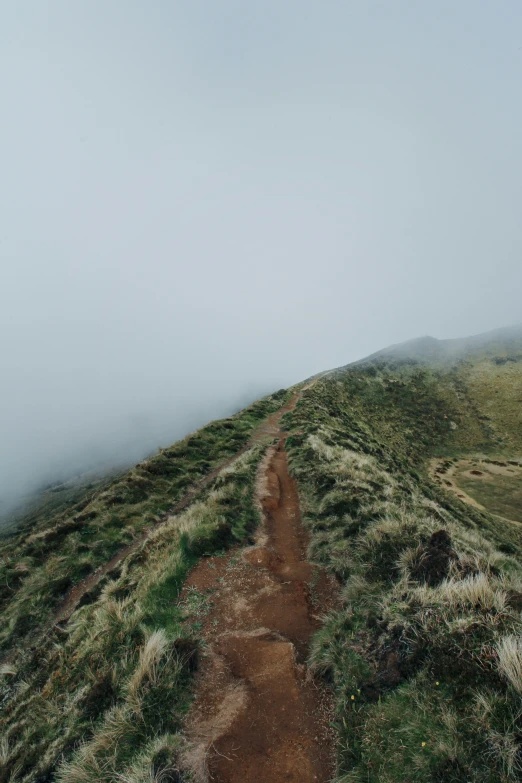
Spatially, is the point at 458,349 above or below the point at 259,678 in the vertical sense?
above

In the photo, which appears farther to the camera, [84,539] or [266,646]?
[84,539]

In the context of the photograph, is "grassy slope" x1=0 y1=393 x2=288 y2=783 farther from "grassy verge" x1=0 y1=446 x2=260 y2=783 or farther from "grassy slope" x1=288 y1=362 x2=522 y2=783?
"grassy slope" x1=288 y1=362 x2=522 y2=783

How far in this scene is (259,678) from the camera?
6.34 meters

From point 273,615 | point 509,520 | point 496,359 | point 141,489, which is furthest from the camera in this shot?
point 496,359

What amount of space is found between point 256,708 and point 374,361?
73.9m

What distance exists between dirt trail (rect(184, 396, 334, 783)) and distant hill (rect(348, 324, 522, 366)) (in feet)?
231

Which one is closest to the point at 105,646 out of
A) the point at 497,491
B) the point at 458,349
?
the point at 497,491

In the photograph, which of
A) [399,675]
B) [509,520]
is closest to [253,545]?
[399,675]

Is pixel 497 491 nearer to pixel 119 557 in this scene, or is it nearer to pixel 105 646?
pixel 119 557

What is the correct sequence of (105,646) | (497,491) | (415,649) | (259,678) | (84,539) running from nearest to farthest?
(415,649) → (259,678) → (105,646) → (84,539) → (497,491)

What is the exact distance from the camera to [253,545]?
38.5 ft

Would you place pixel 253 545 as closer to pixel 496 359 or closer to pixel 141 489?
pixel 141 489

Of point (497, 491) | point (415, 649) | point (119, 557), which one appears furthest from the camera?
point (497, 491)

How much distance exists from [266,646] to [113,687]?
305cm
